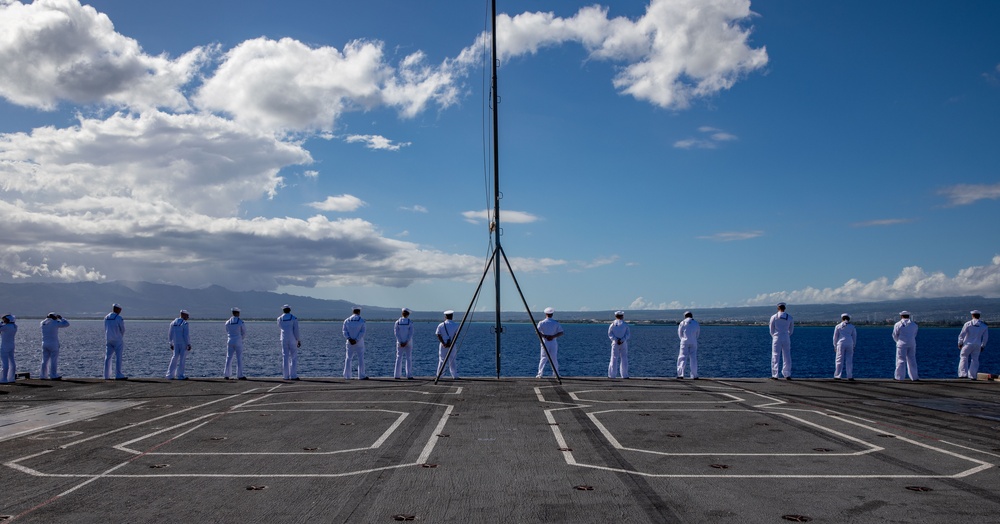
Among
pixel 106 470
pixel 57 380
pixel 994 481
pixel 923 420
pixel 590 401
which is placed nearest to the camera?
pixel 994 481

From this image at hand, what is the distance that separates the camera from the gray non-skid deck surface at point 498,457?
25.7 ft

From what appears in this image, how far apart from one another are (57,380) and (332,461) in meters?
16.9

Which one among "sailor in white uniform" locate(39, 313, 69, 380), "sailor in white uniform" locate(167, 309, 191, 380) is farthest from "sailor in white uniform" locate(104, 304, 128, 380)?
"sailor in white uniform" locate(39, 313, 69, 380)

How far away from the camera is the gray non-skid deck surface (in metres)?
7.84

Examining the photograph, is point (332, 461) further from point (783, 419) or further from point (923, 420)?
point (923, 420)

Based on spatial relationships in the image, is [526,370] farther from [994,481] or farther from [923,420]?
[994,481]

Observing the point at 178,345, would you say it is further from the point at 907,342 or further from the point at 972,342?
the point at 972,342

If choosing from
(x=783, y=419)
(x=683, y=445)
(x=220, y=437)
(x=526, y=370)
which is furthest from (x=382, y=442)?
(x=526, y=370)

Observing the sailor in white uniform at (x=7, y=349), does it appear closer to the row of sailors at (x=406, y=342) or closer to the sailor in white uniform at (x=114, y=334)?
the row of sailors at (x=406, y=342)

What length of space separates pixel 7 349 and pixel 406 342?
12.6 meters

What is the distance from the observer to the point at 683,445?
11.5 metres

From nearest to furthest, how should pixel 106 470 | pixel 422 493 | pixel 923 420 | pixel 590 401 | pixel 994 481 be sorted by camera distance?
pixel 422 493
pixel 994 481
pixel 106 470
pixel 923 420
pixel 590 401

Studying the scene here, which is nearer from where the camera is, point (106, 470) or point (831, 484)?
point (831, 484)

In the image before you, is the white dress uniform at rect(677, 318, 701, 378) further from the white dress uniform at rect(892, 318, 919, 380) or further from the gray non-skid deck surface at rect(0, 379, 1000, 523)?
the white dress uniform at rect(892, 318, 919, 380)
